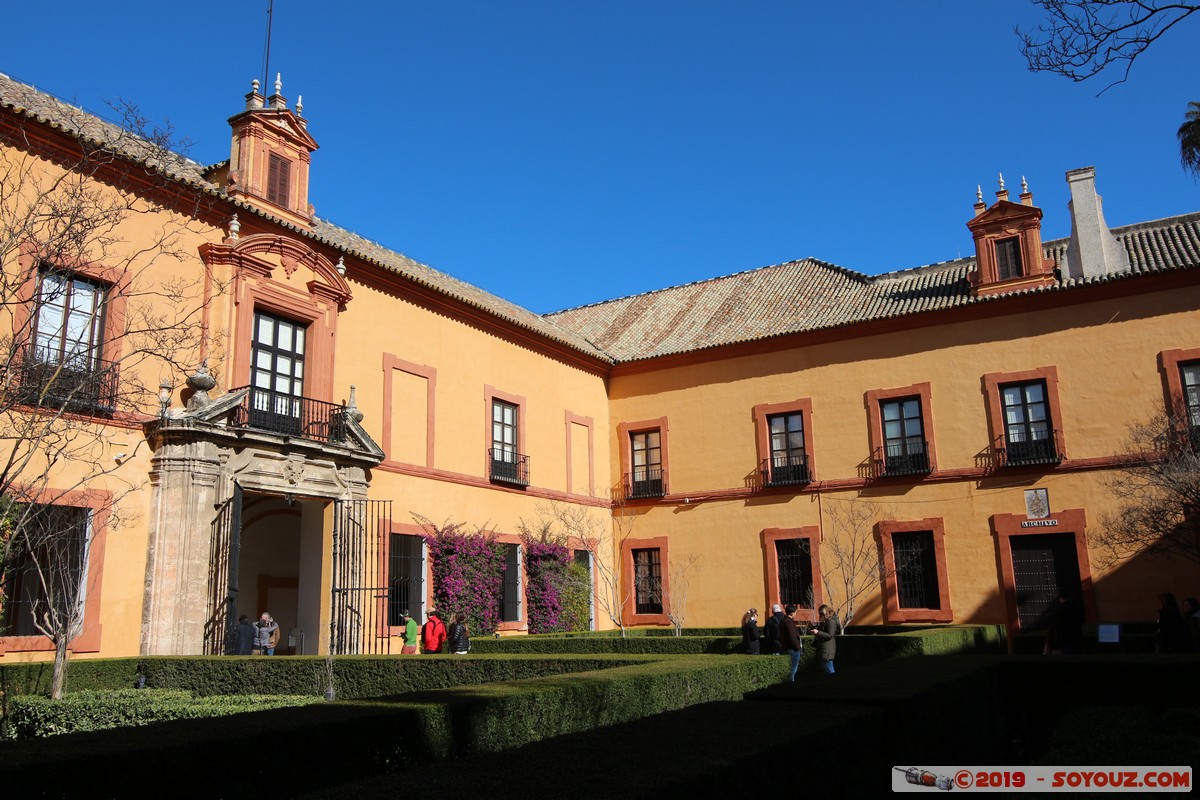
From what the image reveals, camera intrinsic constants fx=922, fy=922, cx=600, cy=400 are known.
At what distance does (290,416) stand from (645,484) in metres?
10.7

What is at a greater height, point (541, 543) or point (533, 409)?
point (533, 409)

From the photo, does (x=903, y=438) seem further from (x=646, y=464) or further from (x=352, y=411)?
(x=352, y=411)

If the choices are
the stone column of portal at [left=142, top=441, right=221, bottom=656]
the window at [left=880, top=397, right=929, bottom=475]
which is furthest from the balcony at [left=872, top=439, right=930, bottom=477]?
the stone column of portal at [left=142, top=441, right=221, bottom=656]

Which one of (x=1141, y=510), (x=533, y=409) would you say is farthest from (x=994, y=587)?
(x=533, y=409)

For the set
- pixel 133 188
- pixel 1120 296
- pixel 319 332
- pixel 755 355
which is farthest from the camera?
pixel 755 355

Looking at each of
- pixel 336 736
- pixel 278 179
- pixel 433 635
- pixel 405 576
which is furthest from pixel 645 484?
pixel 336 736

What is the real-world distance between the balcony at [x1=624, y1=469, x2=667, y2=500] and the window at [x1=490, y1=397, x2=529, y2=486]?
3.85m

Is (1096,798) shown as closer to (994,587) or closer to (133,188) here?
(133,188)

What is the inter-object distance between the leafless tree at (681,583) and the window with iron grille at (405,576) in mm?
6993

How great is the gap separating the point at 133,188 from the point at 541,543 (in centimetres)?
1115

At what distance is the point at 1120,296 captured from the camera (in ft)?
62.9

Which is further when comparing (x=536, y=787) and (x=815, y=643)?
(x=815, y=643)

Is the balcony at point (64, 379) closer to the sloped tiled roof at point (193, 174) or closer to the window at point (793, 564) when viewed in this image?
the sloped tiled roof at point (193, 174)

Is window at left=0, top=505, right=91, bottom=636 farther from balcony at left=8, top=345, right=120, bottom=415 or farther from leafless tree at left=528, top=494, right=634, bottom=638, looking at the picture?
leafless tree at left=528, top=494, right=634, bottom=638
